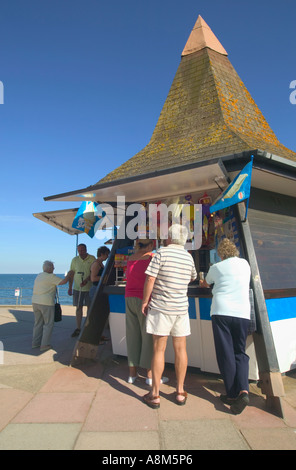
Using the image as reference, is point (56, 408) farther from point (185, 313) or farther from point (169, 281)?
point (169, 281)

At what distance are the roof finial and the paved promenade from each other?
7.09 m

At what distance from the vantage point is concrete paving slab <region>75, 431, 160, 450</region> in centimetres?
243

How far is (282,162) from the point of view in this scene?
4.00 metres

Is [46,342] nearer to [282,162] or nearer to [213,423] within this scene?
[213,423]

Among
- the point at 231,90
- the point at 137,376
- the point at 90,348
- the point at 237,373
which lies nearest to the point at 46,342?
the point at 90,348

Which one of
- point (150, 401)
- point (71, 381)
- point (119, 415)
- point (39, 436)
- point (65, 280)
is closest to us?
point (39, 436)

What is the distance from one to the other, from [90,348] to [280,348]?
112 inches

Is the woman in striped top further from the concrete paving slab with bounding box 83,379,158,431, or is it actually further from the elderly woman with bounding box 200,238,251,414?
the elderly woman with bounding box 200,238,251,414

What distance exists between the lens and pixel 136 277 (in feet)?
12.9

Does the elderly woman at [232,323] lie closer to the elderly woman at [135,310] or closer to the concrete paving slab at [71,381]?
the elderly woman at [135,310]

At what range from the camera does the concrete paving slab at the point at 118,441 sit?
7.97ft

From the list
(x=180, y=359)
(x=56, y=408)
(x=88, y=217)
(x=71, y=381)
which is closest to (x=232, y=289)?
(x=180, y=359)

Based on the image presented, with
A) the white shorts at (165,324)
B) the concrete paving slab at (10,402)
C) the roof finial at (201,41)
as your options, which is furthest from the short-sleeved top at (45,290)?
the roof finial at (201,41)

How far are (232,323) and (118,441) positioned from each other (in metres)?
1.58
